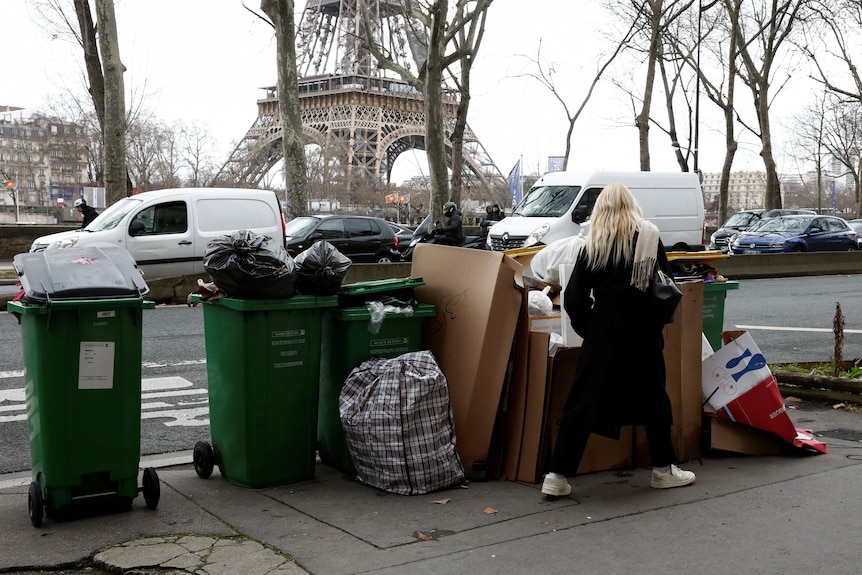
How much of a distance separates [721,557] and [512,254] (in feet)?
8.83

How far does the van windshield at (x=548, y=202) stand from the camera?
19.8 meters

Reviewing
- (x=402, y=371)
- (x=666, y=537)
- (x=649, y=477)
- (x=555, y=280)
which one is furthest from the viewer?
(x=555, y=280)

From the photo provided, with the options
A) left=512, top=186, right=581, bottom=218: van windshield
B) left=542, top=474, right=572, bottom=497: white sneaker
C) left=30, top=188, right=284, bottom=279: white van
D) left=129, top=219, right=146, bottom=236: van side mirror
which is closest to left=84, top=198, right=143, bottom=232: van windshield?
left=30, top=188, right=284, bottom=279: white van

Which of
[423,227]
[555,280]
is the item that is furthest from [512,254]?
[423,227]

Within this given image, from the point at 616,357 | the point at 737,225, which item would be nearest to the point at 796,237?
the point at 737,225

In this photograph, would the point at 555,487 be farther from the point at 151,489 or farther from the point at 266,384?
the point at 151,489

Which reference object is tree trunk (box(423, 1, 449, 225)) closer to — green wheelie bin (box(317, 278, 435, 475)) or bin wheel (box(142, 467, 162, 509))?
green wheelie bin (box(317, 278, 435, 475))

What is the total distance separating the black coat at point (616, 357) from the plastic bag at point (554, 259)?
58 cm

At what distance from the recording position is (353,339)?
497 centimetres

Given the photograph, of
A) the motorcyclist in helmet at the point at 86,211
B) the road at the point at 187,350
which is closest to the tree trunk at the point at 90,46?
the motorcyclist in helmet at the point at 86,211

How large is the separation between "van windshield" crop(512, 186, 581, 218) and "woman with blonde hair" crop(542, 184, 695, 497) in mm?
15049

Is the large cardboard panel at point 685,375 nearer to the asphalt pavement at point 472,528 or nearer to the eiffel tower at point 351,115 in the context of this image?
the asphalt pavement at point 472,528

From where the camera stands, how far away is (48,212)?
66.9 meters

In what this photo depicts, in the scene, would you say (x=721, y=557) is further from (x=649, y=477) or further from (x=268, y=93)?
(x=268, y=93)
